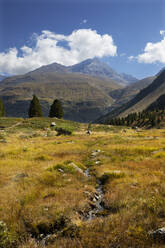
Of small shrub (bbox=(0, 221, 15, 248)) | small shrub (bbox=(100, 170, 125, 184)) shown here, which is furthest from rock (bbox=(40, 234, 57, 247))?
small shrub (bbox=(100, 170, 125, 184))

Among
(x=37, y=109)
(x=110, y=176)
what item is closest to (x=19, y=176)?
(x=110, y=176)

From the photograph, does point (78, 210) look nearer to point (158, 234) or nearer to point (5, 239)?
point (5, 239)

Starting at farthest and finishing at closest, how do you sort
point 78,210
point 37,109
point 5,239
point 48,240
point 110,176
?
point 37,109 → point 110,176 → point 78,210 → point 48,240 → point 5,239

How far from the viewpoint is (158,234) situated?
3.94 m

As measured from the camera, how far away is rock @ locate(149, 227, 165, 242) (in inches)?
151

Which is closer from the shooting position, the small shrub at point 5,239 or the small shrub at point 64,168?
the small shrub at point 5,239

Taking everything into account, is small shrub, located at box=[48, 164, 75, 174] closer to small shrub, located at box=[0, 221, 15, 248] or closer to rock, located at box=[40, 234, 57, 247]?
rock, located at box=[40, 234, 57, 247]

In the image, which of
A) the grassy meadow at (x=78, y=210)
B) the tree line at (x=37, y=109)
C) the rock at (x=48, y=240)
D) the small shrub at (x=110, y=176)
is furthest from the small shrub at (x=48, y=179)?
the tree line at (x=37, y=109)

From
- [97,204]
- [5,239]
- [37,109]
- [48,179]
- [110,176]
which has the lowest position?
[97,204]

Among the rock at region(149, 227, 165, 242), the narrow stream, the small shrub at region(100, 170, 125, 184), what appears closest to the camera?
the rock at region(149, 227, 165, 242)

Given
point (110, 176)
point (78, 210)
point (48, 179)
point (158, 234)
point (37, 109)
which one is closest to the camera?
point (158, 234)

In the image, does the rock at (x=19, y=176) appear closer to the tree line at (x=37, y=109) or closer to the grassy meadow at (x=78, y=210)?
the grassy meadow at (x=78, y=210)

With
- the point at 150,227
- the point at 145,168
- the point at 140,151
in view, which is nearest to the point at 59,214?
the point at 150,227

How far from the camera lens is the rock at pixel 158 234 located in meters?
3.85
